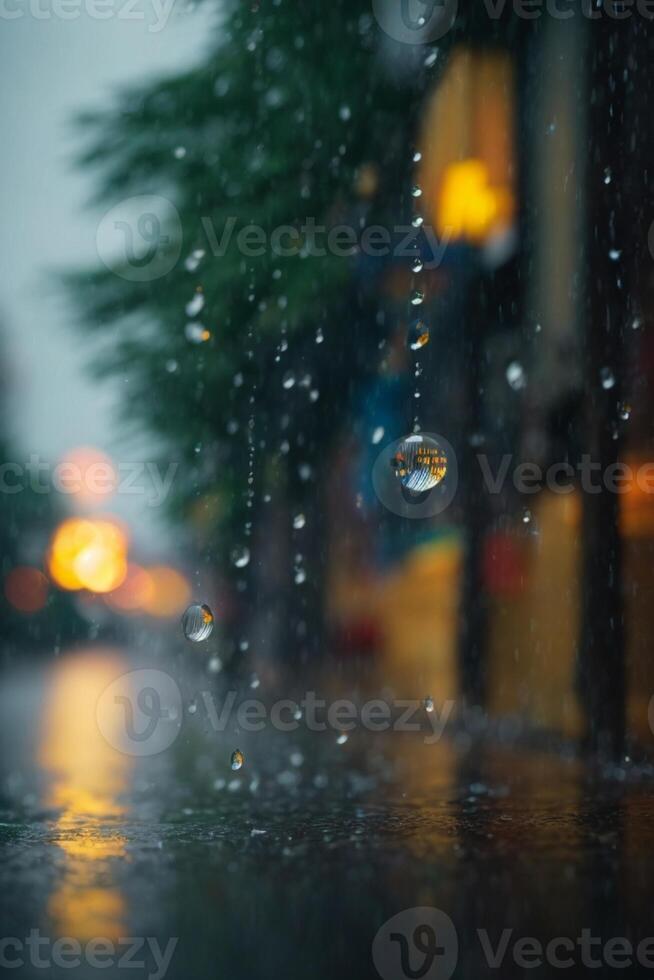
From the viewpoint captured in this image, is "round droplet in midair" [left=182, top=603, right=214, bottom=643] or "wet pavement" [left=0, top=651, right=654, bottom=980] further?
"round droplet in midair" [left=182, top=603, right=214, bottom=643]

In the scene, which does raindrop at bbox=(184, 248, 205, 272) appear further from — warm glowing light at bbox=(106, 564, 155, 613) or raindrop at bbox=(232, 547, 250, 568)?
warm glowing light at bbox=(106, 564, 155, 613)

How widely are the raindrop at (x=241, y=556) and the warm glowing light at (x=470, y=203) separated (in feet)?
17.4

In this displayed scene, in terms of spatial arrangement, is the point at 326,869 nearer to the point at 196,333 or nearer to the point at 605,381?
the point at 605,381

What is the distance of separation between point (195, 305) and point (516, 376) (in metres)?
2.50

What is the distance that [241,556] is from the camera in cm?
1653

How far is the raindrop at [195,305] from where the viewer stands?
10.5 metres

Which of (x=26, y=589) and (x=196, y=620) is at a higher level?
(x=26, y=589)

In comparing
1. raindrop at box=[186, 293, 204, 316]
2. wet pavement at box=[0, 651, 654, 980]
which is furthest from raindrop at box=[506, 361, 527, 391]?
wet pavement at box=[0, 651, 654, 980]

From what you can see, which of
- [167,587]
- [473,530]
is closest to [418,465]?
[473,530]

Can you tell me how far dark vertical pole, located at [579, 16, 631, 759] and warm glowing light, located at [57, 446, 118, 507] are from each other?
168 inches

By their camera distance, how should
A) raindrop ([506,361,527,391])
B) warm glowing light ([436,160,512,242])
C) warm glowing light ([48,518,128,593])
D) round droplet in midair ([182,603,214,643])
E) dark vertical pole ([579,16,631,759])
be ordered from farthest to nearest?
1. warm glowing light ([48,518,128,593])
2. warm glowing light ([436,160,512,242])
3. raindrop ([506,361,527,391])
4. dark vertical pole ([579,16,631,759])
5. round droplet in midair ([182,603,214,643])

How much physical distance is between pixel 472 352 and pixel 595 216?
3017mm

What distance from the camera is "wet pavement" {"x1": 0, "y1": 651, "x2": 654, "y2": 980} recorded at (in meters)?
2.80

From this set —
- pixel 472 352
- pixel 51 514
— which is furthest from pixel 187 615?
pixel 51 514
